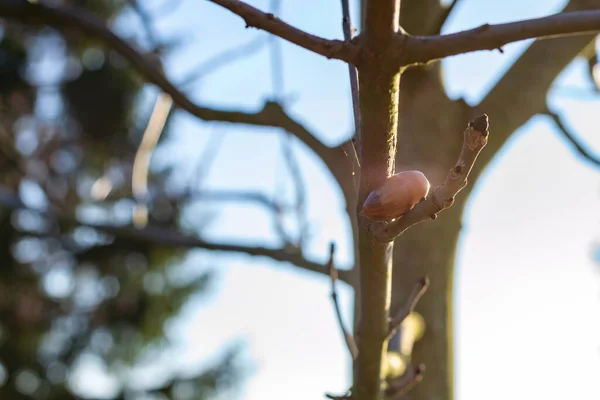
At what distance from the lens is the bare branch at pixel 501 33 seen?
54 cm

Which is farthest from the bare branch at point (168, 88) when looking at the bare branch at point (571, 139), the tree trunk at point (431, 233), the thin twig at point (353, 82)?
the bare branch at point (571, 139)

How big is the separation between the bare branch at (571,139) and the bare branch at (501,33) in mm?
884

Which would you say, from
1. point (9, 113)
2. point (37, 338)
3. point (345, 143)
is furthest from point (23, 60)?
point (345, 143)

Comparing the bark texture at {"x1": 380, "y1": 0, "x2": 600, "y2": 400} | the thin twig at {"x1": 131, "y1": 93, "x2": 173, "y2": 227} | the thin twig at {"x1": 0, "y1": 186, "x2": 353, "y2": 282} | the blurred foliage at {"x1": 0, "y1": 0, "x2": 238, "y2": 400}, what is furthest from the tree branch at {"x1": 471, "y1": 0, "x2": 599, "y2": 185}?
the blurred foliage at {"x1": 0, "y1": 0, "x2": 238, "y2": 400}

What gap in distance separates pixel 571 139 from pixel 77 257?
5.97 m

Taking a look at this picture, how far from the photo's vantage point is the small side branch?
0.41 meters

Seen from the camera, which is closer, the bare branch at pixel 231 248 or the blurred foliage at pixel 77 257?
the bare branch at pixel 231 248

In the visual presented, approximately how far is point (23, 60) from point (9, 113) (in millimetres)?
801

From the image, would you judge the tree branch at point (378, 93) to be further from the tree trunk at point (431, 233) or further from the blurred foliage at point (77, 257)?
the blurred foliage at point (77, 257)

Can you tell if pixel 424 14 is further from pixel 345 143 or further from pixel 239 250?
pixel 239 250

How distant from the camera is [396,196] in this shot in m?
0.47


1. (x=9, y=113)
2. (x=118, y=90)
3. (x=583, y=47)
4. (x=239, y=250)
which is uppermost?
(x=118, y=90)

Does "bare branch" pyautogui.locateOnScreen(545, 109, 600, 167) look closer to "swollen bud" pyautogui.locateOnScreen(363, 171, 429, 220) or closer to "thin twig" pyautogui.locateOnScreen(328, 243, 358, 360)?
"thin twig" pyautogui.locateOnScreen(328, 243, 358, 360)

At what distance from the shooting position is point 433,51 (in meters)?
0.54
